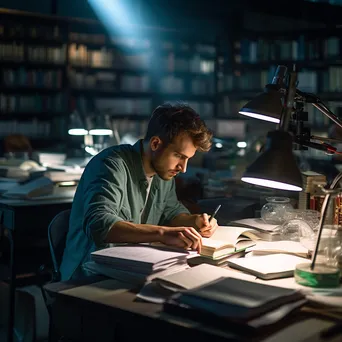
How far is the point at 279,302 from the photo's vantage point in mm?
1291

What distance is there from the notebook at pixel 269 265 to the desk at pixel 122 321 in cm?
27

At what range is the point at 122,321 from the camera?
1324mm

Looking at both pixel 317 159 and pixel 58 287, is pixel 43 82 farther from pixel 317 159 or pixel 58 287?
pixel 58 287

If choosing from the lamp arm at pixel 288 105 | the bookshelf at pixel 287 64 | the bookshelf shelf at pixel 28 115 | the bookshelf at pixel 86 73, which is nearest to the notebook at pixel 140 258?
the lamp arm at pixel 288 105

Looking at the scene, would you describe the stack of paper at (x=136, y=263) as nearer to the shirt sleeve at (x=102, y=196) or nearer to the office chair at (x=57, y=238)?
the shirt sleeve at (x=102, y=196)

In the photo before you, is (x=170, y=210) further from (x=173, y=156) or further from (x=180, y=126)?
(x=180, y=126)

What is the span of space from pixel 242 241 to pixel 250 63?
5.69 meters

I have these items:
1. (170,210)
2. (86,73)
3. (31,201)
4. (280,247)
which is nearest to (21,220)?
(31,201)

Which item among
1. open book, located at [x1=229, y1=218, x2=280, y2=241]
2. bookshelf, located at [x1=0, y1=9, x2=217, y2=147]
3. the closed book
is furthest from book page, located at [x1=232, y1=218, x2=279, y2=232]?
bookshelf, located at [x1=0, y1=9, x2=217, y2=147]

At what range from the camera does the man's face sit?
2096 millimetres

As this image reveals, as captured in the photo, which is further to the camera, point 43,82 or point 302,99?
point 43,82

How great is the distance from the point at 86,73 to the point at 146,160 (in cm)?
551

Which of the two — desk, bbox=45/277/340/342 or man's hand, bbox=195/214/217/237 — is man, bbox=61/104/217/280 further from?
desk, bbox=45/277/340/342

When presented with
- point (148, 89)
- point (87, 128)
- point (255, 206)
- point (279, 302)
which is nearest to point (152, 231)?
point (279, 302)
